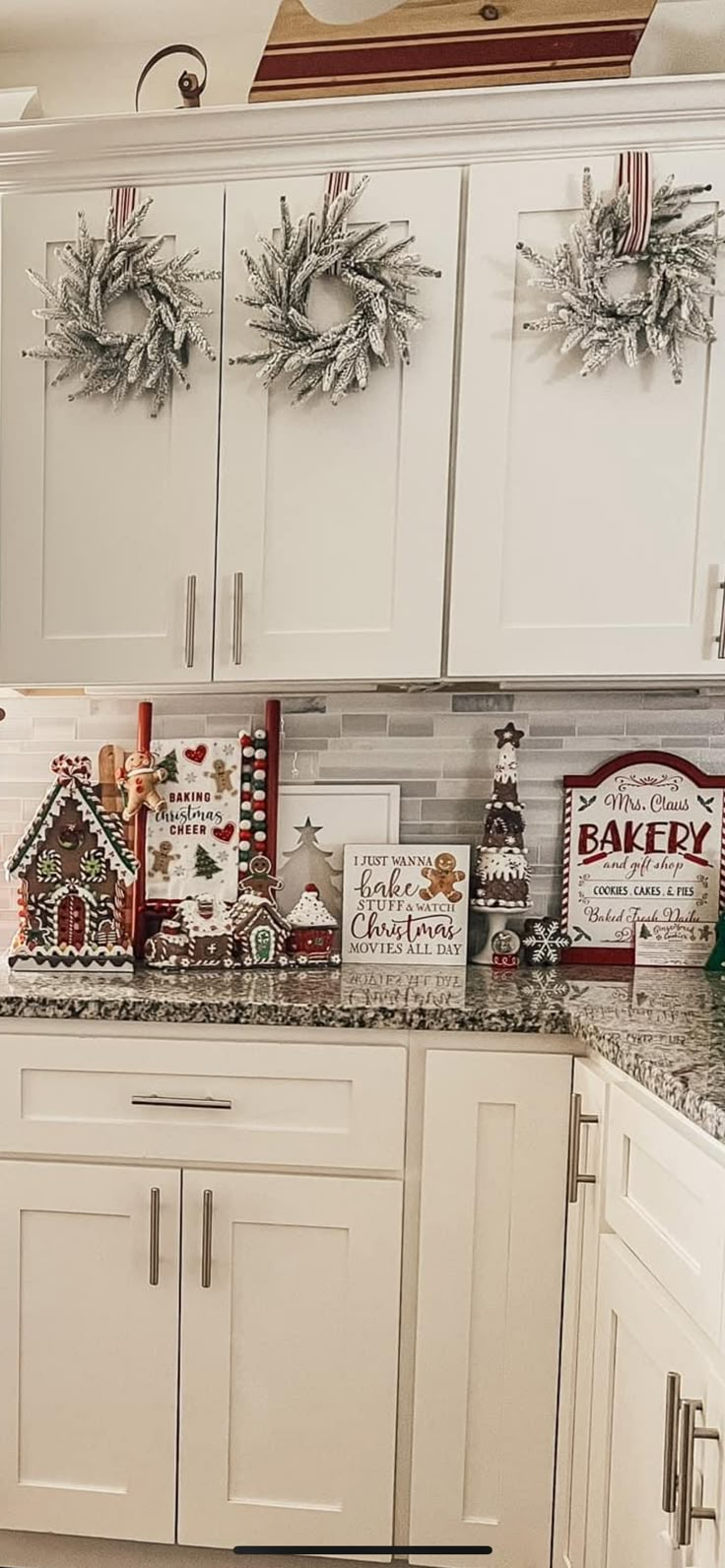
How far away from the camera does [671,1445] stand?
122 centimetres

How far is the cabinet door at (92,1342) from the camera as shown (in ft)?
6.04

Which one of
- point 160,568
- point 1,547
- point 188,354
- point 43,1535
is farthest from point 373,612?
point 43,1535

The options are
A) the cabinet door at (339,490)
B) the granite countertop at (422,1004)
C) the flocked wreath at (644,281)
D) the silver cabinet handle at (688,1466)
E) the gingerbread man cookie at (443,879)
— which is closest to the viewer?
the silver cabinet handle at (688,1466)

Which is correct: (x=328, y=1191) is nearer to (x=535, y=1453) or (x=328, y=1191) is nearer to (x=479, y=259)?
(x=535, y=1453)

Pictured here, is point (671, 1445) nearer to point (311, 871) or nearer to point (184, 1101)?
point (184, 1101)

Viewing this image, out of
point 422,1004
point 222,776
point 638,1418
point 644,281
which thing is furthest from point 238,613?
point 638,1418

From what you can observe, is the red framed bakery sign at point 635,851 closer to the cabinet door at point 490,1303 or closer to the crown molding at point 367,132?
the cabinet door at point 490,1303

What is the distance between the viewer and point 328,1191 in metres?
1.81

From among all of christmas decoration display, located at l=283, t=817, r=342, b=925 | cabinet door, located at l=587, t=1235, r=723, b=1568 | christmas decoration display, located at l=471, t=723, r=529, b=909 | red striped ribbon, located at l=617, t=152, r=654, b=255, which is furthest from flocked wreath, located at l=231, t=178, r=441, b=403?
cabinet door, located at l=587, t=1235, r=723, b=1568

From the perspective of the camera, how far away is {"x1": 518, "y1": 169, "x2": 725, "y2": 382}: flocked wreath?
1925 mm

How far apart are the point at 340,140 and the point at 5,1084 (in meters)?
1.61

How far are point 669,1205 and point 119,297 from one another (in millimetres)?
1667

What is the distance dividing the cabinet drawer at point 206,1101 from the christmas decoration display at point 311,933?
0.39m

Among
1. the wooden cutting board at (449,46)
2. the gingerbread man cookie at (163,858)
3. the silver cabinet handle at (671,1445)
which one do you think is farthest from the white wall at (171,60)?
the silver cabinet handle at (671,1445)
